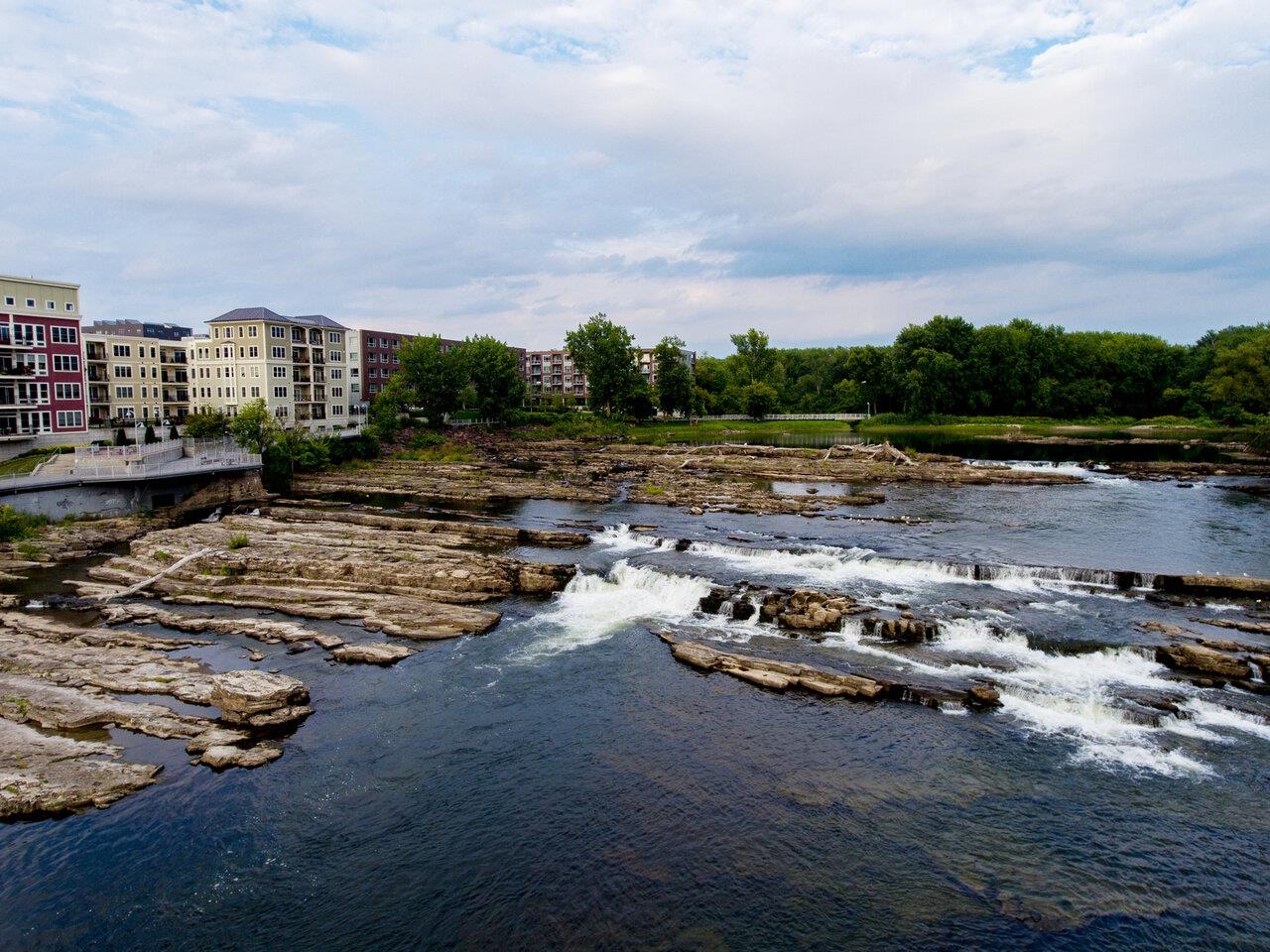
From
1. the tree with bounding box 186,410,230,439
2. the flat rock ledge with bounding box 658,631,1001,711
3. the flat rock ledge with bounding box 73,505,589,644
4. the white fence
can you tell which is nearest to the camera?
the flat rock ledge with bounding box 658,631,1001,711

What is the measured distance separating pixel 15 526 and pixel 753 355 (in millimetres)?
154316

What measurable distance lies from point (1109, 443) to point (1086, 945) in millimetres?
114109

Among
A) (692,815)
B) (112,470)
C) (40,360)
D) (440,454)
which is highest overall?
(40,360)

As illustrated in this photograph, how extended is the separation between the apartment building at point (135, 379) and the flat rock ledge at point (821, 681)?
300ft

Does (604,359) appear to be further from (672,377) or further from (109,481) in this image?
Answer: (109,481)

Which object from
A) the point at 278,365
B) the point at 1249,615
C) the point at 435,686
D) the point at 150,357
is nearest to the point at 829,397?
the point at 278,365

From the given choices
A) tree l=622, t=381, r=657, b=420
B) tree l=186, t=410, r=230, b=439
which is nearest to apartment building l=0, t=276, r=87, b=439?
tree l=186, t=410, r=230, b=439

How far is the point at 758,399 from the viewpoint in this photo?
6314 inches

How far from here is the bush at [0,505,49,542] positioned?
4666 cm

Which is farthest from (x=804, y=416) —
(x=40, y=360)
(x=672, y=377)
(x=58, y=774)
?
(x=58, y=774)

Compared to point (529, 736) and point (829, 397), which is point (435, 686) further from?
point (829, 397)

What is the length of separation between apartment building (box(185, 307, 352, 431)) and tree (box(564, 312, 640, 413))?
49512mm

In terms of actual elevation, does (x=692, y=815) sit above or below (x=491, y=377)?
below

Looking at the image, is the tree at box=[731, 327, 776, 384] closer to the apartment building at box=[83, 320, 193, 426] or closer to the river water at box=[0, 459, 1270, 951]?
the apartment building at box=[83, 320, 193, 426]
